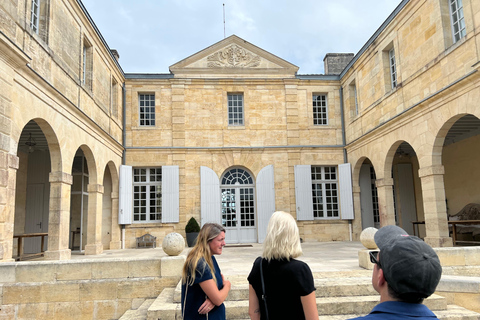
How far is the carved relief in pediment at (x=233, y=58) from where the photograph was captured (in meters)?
13.9

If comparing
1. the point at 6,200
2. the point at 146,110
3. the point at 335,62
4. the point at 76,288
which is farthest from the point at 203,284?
the point at 335,62

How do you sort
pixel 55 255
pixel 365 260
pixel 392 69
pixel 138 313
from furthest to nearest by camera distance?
pixel 392 69
pixel 55 255
pixel 365 260
pixel 138 313

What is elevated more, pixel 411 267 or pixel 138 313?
pixel 411 267

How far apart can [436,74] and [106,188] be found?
10.4 m

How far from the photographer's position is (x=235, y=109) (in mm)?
14070

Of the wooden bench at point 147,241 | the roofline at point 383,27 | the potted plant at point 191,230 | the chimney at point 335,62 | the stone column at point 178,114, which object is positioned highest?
the chimney at point 335,62

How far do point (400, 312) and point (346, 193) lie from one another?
1276 cm

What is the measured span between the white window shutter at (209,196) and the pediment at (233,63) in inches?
140

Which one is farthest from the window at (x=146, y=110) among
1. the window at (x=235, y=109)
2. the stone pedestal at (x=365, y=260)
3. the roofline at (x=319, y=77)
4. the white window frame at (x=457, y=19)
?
the white window frame at (x=457, y=19)

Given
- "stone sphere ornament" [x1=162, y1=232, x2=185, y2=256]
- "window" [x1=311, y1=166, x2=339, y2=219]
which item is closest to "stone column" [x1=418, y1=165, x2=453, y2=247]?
"window" [x1=311, y1=166, x2=339, y2=219]

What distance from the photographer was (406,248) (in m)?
1.06

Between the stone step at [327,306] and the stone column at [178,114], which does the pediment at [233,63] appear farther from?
the stone step at [327,306]

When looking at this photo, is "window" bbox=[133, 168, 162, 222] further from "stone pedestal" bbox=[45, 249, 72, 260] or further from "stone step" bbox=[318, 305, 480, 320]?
"stone step" bbox=[318, 305, 480, 320]

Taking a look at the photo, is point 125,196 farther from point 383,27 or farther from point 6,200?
point 383,27
